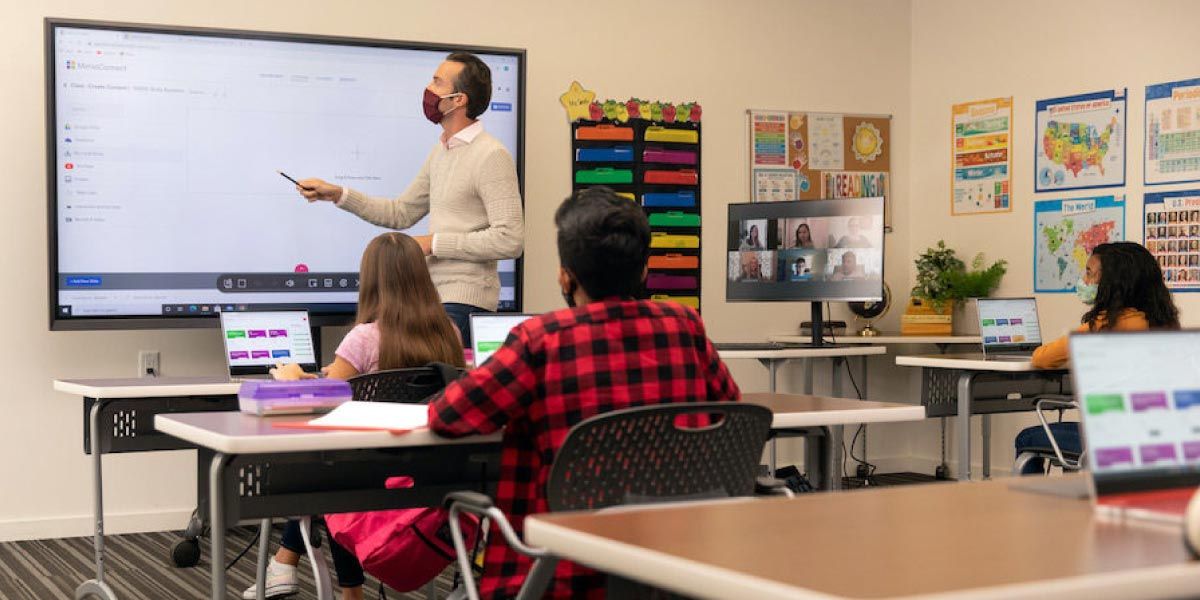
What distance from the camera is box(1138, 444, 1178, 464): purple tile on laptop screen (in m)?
1.45

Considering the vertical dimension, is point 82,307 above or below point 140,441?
above

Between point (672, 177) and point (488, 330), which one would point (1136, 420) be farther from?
point (672, 177)

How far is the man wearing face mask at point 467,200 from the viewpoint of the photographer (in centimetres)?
457

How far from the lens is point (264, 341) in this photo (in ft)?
14.7

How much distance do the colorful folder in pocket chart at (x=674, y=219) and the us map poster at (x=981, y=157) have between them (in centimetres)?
142

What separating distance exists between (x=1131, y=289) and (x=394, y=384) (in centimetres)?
265

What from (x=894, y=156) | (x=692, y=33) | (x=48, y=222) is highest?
(x=692, y=33)

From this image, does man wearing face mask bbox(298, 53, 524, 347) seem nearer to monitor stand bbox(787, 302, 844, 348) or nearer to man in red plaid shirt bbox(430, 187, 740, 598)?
monitor stand bbox(787, 302, 844, 348)

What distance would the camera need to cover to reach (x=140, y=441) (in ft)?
13.1

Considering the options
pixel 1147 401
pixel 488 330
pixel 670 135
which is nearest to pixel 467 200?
pixel 488 330

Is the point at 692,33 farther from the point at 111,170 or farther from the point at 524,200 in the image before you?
the point at 111,170

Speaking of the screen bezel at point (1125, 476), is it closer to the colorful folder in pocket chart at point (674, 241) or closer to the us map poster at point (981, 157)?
the colorful folder in pocket chart at point (674, 241)

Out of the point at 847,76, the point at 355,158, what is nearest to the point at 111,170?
the point at 355,158

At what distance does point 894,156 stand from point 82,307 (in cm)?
407
